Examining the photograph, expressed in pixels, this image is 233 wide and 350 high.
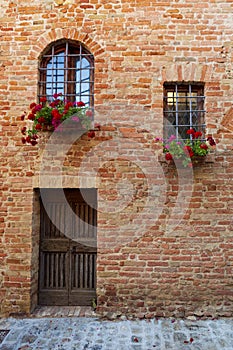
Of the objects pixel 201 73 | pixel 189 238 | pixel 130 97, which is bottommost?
pixel 189 238

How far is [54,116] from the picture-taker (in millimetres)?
4266

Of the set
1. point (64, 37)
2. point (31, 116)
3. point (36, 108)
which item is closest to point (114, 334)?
point (31, 116)

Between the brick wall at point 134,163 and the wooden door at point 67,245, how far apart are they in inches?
10.4

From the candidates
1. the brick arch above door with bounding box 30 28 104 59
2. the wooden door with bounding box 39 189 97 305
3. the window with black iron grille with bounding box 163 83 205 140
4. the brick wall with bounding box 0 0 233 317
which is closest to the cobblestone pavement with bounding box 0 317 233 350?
the brick wall with bounding box 0 0 233 317

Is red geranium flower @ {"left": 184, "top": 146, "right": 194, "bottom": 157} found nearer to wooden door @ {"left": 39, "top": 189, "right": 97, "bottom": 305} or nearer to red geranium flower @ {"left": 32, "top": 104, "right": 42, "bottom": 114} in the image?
wooden door @ {"left": 39, "top": 189, "right": 97, "bottom": 305}

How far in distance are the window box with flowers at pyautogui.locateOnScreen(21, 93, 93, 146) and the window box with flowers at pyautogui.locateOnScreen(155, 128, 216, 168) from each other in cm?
119

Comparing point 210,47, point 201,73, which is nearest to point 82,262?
point 201,73

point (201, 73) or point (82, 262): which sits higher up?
point (201, 73)

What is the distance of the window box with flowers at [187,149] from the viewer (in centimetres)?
427

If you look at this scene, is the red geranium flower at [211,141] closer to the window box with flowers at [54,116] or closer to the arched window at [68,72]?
the window box with flowers at [54,116]

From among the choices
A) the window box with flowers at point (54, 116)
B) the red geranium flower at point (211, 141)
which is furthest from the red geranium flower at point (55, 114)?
the red geranium flower at point (211, 141)

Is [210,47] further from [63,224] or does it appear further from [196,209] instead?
[63,224]

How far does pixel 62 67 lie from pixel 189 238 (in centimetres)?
354

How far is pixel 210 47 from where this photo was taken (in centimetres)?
464
